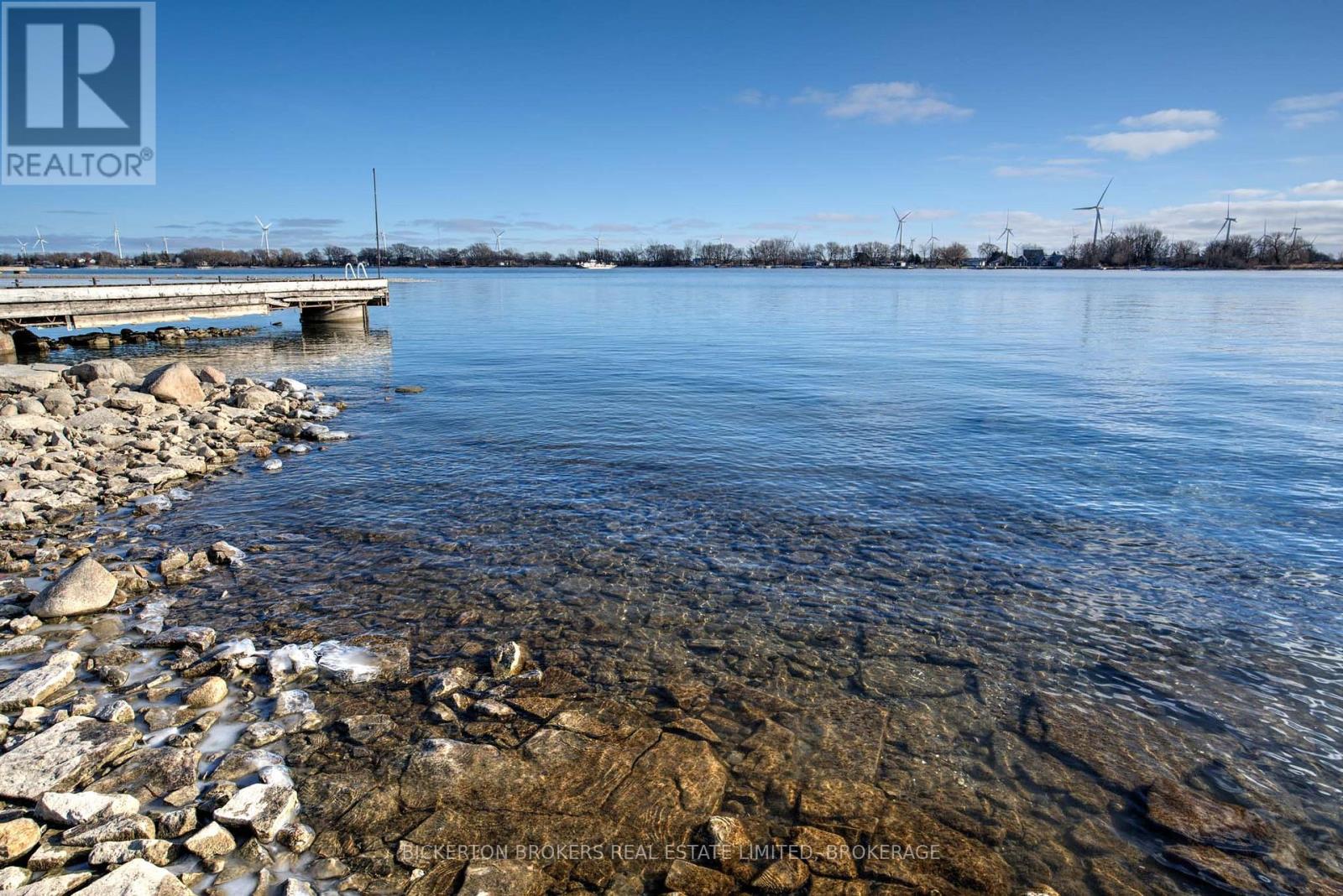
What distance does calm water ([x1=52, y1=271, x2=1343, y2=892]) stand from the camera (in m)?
6.90

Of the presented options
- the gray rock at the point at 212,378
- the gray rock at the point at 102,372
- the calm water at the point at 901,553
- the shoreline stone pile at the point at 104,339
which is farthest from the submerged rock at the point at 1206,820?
the shoreline stone pile at the point at 104,339

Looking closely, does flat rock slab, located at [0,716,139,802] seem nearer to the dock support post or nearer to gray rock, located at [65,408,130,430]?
gray rock, located at [65,408,130,430]

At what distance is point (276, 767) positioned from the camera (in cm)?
574

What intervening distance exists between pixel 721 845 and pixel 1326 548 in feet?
37.4

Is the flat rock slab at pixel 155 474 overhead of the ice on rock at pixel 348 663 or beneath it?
overhead

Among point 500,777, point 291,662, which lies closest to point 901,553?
point 500,777

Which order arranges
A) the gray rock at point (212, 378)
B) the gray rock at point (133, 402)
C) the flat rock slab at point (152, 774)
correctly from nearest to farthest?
the flat rock slab at point (152, 774)
the gray rock at point (133, 402)
the gray rock at point (212, 378)

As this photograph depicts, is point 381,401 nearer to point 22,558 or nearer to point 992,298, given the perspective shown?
point 22,558

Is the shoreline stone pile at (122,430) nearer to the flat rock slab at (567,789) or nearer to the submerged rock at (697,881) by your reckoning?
the flat rock slab at (567,789)

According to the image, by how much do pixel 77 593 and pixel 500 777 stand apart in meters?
6.11

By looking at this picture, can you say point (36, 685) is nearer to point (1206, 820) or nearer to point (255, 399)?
point (1206, 820)

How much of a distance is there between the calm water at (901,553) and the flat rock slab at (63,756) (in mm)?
2128

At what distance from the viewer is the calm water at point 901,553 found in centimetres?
690

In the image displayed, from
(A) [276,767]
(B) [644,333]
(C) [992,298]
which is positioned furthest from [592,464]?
(C) [992,298]
